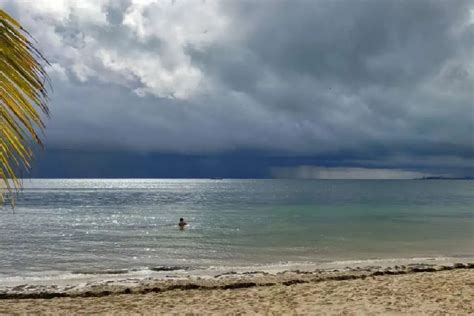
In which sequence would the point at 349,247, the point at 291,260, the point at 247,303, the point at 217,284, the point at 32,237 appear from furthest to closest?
the point at 32,237 → the point at 349,247 → the point at 291,260 → the point at 217,284 → the point at 247,303

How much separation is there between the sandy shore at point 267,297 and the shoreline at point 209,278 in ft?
0.15

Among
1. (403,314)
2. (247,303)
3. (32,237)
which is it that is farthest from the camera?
(32,237)

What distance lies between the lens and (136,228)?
4694 centimetres

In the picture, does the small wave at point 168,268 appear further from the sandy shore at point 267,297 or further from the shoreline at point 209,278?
the sandy shore at point 267,297

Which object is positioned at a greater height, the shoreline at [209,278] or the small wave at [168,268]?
the shoreline at [209,278]

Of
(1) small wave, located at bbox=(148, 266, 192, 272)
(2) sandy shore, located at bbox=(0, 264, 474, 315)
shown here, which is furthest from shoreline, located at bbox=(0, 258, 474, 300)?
(1) small wave, located at bbox=(148, 266, 192, 272)

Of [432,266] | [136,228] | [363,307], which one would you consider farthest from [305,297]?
[136,228]

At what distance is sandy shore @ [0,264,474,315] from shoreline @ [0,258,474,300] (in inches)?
1.7

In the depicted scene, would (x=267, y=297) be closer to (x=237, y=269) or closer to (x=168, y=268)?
(x=237, y=269)

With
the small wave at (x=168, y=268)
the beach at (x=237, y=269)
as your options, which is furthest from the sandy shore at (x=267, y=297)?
the small wave at (x=168, y=268)

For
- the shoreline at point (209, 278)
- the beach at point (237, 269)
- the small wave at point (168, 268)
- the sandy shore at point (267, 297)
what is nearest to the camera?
the sandy shore at point (267, 297)

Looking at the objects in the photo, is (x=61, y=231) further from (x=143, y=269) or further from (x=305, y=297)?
(x=305, y=297)

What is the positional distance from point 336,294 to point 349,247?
19.5 metres

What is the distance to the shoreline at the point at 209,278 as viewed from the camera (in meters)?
A: 17.2
